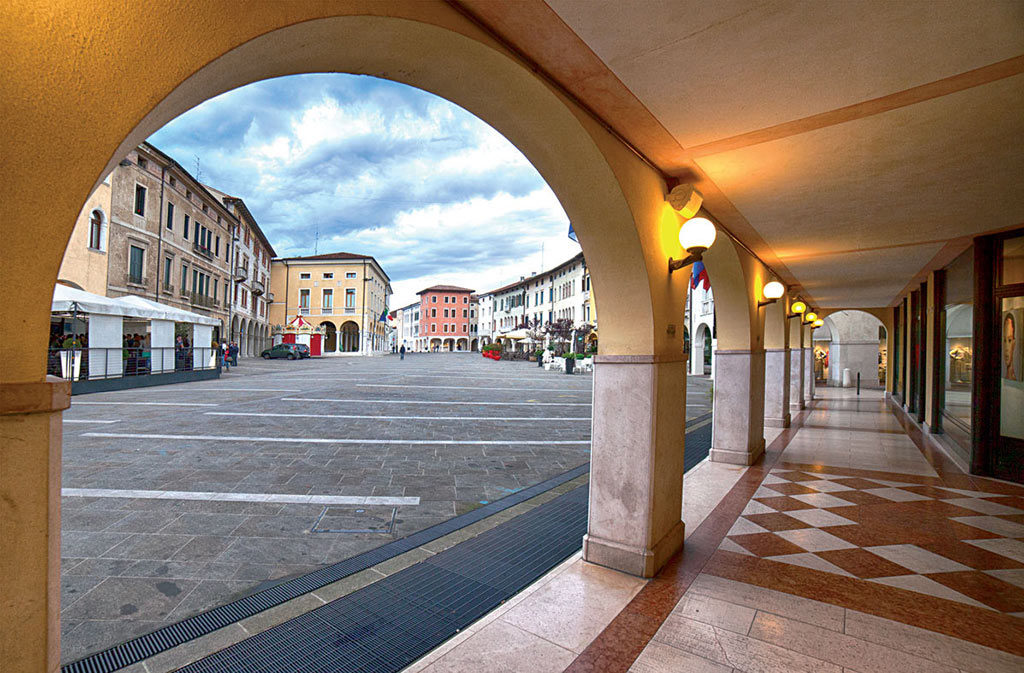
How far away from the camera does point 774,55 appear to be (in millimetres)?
2162

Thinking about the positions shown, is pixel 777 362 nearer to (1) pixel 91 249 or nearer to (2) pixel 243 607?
(2) pixel 243 607

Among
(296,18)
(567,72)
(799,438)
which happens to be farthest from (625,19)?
(799,438)

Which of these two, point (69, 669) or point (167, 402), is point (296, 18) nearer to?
point (69, 669)

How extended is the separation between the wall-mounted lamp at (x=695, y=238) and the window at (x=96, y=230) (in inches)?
872

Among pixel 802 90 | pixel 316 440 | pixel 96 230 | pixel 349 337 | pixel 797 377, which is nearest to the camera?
pixel 802 90

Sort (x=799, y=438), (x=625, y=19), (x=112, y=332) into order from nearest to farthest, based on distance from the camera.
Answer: (x=625, y=19) < (x=799, y=438) < (x=112, y=332)

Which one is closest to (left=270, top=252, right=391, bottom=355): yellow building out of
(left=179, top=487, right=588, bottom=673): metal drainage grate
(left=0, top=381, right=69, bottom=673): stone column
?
(left=179, top=487, right=588, bottom=673): metal drainage grate

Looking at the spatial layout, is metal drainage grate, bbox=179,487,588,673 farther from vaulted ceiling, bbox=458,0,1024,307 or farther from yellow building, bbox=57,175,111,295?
yellow building, bbox=57,175,111,295

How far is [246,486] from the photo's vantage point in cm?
477

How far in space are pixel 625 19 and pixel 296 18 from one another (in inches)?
51.9

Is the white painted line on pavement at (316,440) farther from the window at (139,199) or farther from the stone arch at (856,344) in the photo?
the stone arch at (856,344)

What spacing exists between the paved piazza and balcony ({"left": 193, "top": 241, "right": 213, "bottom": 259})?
58.4 feet

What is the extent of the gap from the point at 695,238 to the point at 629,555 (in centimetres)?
237

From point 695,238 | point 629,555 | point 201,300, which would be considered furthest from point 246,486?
point 201,300
